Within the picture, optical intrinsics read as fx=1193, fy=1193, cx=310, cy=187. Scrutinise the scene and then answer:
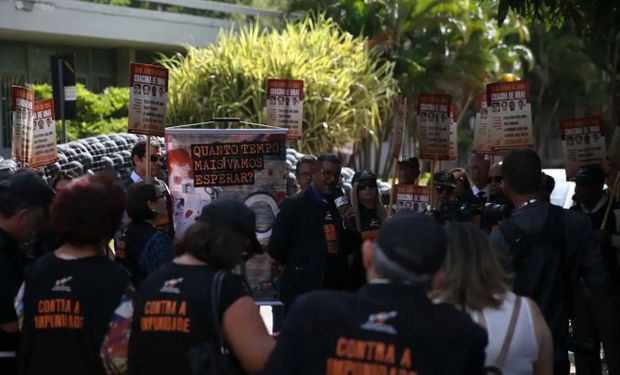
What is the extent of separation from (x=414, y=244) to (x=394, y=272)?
0.35ft

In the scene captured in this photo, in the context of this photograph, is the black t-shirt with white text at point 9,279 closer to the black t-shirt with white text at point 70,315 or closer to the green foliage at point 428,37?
the black t-shirt with white text at point 70,315

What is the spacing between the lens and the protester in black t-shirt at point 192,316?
14.5 ft

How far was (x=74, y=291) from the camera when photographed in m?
4.68

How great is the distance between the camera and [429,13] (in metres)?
33.2

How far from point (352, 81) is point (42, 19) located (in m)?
8.38

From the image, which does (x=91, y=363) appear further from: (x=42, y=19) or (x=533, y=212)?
(x=42, y=19)

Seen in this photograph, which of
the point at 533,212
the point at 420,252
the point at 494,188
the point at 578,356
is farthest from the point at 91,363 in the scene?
the point at 494,188

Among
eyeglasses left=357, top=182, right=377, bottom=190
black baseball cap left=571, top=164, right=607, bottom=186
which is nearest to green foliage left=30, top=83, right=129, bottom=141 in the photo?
eyeglasses left=357, top=182, right=377, bottom=190

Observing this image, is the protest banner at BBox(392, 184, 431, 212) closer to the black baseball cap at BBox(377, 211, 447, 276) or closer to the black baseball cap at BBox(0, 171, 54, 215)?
the black baseball cap at BBox(0, 171, 54, 215)

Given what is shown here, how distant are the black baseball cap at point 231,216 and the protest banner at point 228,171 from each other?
3.78 m

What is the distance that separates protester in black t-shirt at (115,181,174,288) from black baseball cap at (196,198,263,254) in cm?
206

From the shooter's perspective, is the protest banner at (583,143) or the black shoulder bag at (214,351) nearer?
the black shoulder bag at (214,351)

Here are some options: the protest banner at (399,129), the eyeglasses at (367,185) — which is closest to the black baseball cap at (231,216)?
the eyeglasses at (367,185)

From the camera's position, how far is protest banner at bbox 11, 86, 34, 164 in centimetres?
1072
